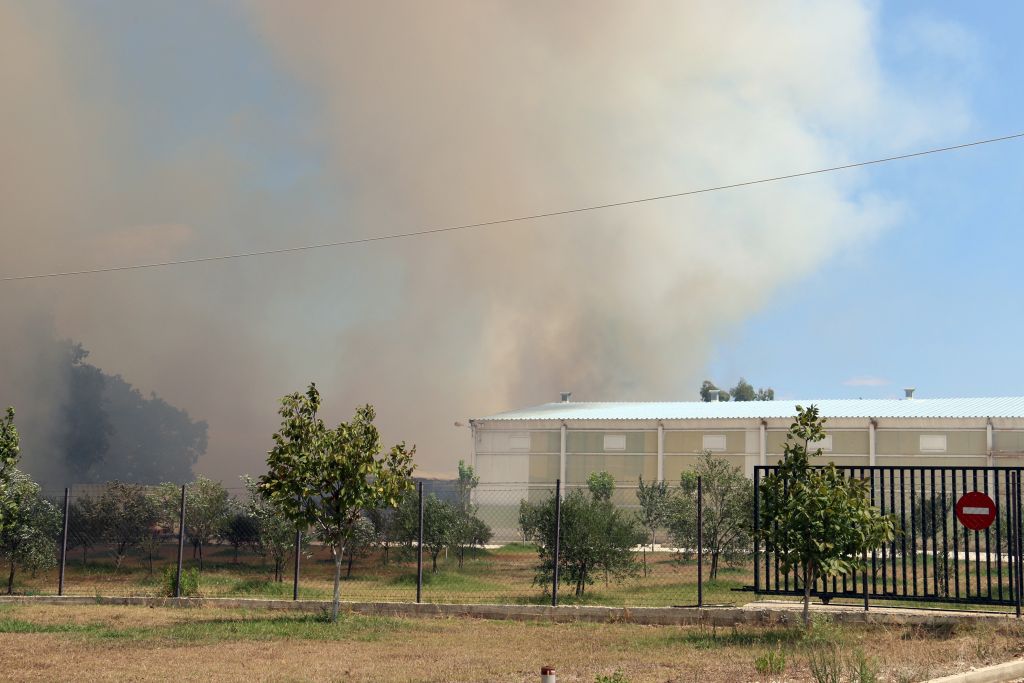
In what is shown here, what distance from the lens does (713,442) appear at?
200 ft

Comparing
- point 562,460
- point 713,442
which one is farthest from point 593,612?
point 562,460

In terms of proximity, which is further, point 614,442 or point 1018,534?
point 614,442

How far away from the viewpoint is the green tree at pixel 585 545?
87.6ft

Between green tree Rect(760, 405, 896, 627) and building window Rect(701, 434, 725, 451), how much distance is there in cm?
4317

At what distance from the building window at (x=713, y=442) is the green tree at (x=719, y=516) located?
23.2 metres

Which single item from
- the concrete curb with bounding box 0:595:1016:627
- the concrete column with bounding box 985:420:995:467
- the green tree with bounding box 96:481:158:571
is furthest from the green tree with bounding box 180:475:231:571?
the concrete column with bounding box 985:420:995:467

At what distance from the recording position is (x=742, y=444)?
2389 inches

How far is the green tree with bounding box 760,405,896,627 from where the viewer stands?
56.5 feet

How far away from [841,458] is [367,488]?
4357 cm

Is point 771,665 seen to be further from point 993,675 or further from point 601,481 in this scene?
point 601,481

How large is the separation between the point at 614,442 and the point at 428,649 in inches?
1884

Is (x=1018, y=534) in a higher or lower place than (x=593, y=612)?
higher

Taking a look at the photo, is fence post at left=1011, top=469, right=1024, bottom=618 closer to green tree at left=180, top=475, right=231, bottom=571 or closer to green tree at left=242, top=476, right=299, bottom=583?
green tree at left=242, top=476, right=299, bottom=583

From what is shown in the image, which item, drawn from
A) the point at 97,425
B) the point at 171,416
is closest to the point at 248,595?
the point at 97,425
